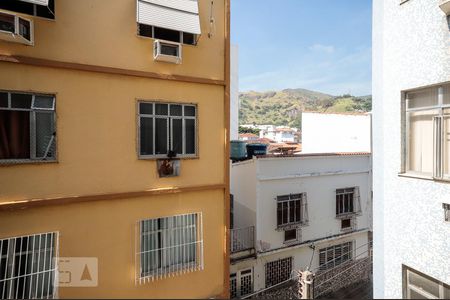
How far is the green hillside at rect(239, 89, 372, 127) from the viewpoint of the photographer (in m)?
81.2

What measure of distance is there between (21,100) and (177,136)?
311 centimetres

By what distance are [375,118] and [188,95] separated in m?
4.20

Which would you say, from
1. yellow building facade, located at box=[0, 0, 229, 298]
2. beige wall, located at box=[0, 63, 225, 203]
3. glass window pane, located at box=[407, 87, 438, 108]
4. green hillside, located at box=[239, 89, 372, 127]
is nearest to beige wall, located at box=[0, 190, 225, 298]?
yellow building facade, located at box=[0, 0, 229, 298]

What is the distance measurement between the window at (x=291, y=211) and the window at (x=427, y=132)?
6.19 meters

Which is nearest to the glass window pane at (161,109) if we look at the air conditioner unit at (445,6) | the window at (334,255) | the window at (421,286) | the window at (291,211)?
the air conditioner unit at (445,6)

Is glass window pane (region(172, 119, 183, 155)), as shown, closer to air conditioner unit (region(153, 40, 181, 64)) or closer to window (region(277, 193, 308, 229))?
air conditioner unit (region(153, 40, 181, 64))

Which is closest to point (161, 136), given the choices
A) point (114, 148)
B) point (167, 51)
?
point (114, 148)

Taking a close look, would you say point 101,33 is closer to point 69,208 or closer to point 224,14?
point 224,14

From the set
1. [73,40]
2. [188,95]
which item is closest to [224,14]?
[188,95]

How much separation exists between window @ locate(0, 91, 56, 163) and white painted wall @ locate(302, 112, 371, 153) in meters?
15.2

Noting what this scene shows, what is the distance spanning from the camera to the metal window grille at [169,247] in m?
6.27

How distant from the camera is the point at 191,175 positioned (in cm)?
675

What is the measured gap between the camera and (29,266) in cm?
531

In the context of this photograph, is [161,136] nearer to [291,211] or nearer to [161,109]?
[161,109]
